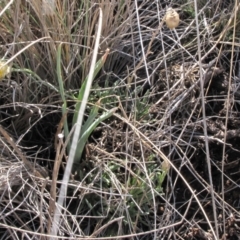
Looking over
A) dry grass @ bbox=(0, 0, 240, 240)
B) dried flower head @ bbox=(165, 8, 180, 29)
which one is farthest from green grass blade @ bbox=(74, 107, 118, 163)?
dried flower head @ bbox=(165, 8, 180, 29)

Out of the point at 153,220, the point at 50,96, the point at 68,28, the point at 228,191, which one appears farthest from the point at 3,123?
the point at 228,191

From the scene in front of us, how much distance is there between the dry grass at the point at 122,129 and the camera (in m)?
0.91

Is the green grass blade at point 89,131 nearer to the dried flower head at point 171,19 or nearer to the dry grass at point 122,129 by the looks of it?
the dry grass at point 122,129

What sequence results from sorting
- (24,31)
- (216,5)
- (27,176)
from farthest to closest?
(216,5)
(24,31)
(27,176)

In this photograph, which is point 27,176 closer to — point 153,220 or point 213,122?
point 153,220

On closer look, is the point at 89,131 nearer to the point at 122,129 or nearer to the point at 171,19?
the point at 122,129

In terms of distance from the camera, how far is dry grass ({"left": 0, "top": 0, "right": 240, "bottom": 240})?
2.98ft

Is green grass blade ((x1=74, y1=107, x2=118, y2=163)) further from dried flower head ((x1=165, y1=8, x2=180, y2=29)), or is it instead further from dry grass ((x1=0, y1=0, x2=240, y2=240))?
dried flower head ((x1=165, y1=8, x2=180, y2=29))

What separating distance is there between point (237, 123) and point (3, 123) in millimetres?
470

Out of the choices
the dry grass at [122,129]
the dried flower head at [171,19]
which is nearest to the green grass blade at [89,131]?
the dry grass at [122,129]

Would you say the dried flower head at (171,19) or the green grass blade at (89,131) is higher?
the dried flower head at (171,19)

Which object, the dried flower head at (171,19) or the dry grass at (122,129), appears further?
the dry grass at (122,129)

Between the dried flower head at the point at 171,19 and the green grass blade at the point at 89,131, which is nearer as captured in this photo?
the dried flower head at the point at 171,19

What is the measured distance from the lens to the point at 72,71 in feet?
3.29
